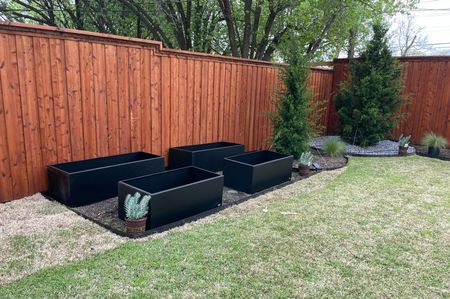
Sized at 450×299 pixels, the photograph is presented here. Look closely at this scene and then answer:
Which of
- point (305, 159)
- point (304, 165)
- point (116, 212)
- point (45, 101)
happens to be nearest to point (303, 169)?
point (304, 165)

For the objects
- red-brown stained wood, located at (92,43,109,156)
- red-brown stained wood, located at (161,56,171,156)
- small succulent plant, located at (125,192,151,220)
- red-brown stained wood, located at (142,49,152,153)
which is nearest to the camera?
small succulent plant, located at (125,192,151,220)

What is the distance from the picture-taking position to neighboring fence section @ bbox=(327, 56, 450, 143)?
710cm

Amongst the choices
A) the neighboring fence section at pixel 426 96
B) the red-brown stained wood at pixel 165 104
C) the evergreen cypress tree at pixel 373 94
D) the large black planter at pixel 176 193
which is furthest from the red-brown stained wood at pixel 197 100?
the neighboring fence section at pixel 426 96

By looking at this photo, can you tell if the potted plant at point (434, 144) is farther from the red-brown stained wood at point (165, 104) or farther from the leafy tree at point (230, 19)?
the red-brown stained wood at point (165, 104)

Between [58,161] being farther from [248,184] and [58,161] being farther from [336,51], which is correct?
[336,51]

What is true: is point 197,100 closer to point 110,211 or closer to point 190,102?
point 190,102

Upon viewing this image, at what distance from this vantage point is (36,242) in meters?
2.49

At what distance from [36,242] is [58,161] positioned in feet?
4.53

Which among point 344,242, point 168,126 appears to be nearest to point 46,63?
point 168,126

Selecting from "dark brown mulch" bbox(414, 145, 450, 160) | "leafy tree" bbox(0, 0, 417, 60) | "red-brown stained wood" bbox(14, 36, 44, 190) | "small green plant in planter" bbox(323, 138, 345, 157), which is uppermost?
"leafy tree" bbox(0, 0, 417, 60)

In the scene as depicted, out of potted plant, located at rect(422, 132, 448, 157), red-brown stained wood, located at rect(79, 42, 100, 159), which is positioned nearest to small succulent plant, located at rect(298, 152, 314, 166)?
red-brown stained wood, located at rect(79, 42, 100, 159)

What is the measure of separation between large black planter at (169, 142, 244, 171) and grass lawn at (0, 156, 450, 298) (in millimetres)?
1261

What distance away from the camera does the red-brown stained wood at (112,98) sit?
392cm

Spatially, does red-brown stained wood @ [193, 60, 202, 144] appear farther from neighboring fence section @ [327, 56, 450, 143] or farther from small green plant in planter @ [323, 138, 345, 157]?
neighboring fence section @ [327, 56, 450, 143]
